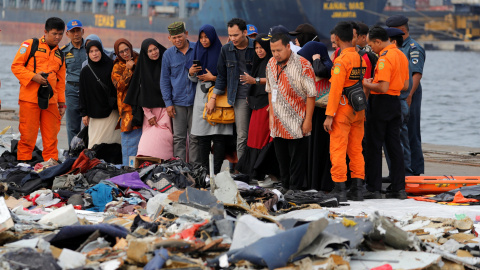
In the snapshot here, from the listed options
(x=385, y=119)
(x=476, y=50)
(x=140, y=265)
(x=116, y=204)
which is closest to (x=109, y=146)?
(x=116, y=204)

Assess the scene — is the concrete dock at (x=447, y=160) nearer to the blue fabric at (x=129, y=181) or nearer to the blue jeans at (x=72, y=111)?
the blue jeans at (x=72, y=111)

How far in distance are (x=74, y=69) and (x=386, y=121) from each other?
3806mm

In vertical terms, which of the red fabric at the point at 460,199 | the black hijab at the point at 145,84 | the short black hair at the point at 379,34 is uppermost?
the short black hair at the point at 379,34

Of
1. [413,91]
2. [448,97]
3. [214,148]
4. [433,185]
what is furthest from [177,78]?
[448,97]

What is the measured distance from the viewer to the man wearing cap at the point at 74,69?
8.70 meters

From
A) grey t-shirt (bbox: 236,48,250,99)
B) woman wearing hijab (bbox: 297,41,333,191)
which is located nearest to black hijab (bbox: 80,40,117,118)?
grey t-shirt (bbox: 236,48,250,99)

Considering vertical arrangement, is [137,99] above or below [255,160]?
above

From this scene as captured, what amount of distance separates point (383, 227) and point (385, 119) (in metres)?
2.22

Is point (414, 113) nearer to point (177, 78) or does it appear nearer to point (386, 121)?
point (386, 121)

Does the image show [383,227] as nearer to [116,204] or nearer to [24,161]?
[116,204]

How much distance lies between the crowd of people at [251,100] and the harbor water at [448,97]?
1051 centimetres

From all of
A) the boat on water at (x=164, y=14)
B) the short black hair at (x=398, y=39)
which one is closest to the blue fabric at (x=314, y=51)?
the short black hair at (x=398, y=39)

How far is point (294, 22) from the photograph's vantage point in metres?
58.9

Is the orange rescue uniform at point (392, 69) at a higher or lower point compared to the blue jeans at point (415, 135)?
higher
